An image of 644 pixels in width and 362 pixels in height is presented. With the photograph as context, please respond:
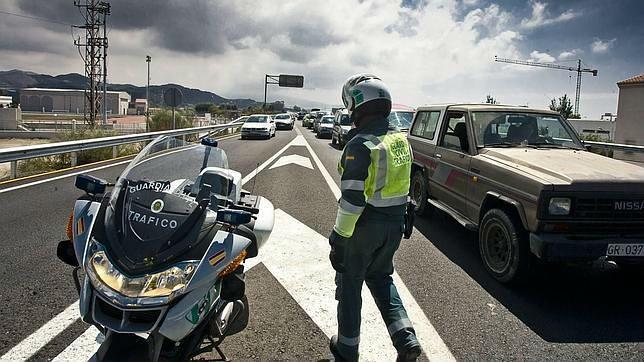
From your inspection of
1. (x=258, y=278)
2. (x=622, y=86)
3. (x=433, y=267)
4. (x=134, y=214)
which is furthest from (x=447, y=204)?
(x=622, y=86)

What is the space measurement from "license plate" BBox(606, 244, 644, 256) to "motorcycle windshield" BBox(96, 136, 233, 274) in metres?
3.71

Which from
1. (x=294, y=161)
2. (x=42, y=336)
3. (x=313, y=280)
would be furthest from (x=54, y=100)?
(x=42, y=336)

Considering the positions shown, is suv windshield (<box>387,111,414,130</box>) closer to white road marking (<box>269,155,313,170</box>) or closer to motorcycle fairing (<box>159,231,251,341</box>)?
white road marking (<box>269,155,313,170</box>)

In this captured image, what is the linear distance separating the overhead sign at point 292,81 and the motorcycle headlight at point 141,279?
72487mm

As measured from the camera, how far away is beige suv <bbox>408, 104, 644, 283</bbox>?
14.3 feet

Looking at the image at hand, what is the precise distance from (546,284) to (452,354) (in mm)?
2165

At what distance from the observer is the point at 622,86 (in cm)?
4381

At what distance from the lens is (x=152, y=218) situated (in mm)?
2748

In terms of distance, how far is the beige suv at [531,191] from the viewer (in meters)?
4.34

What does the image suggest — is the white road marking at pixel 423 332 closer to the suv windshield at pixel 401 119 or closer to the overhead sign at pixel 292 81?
the suv windshield at pixel 401 119

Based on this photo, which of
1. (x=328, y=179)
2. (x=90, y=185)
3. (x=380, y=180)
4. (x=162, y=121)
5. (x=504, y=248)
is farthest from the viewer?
(x=162, y=121)

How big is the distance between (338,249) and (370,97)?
Result: 112 cm

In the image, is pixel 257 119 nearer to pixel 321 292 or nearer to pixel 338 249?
pixel 321 292

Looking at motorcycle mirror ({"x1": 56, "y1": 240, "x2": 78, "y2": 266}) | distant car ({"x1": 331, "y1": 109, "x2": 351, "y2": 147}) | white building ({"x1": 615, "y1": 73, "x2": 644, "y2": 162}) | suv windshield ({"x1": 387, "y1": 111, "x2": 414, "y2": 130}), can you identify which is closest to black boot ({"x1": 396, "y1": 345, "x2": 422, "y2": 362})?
motorcycle mirror ({"x1": 56, "y1": 240, "x2": 78, "y2": 266})
